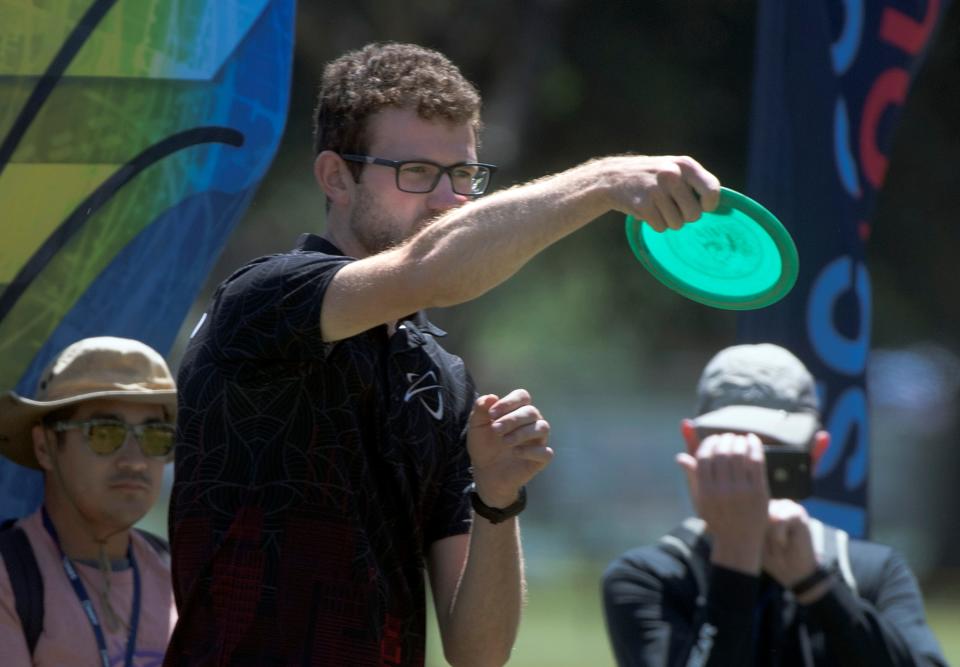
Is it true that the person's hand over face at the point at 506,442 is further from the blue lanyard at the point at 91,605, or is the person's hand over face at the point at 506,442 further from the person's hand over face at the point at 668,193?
the blue lanyard at the point at 91,605

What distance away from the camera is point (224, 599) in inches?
99.9

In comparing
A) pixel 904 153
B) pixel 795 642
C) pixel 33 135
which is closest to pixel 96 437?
pixel 33 135

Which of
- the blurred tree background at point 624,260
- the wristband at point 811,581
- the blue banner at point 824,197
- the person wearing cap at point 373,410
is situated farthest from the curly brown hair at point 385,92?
the blurred tree background at point 624,260

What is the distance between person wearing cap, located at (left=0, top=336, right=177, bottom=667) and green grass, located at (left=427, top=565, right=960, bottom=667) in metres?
7.47

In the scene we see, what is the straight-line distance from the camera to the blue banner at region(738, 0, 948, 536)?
173 inches

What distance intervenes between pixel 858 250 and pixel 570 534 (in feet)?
47.6

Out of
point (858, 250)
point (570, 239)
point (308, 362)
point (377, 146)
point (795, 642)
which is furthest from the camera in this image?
point (570, 239)

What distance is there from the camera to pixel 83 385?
3.58 metres

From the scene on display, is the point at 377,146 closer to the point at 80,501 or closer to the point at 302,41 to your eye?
the point at 80,501

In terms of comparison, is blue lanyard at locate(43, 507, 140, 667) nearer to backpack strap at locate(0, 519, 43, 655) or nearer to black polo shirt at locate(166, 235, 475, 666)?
backpack strap at locate(0, 519, 43, 655)

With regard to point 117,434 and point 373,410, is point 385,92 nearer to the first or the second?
point 373,410

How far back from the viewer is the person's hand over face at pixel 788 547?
302cm

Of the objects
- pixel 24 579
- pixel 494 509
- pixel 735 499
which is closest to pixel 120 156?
pixel 24 579

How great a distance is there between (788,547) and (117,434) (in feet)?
5.12
